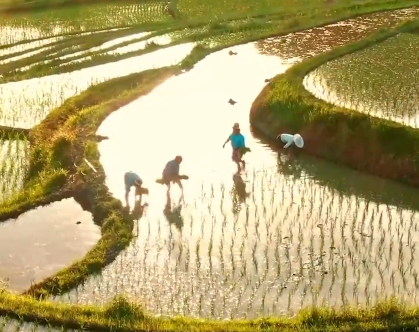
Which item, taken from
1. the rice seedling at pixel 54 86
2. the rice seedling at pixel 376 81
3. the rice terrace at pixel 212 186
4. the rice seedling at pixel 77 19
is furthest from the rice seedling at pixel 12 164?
the rice seedling at pixel 77 19

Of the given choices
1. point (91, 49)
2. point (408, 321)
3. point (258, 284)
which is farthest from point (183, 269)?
point (91, 49)

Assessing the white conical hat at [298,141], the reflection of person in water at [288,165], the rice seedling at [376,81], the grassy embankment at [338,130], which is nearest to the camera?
the grassy embankment at [338,130]

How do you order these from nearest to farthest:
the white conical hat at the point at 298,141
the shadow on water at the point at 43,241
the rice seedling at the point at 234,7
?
the shadow on water at the point at 43,241 → the white conical hat at the point at 298,141 → the rice seedling at the point at 234,7

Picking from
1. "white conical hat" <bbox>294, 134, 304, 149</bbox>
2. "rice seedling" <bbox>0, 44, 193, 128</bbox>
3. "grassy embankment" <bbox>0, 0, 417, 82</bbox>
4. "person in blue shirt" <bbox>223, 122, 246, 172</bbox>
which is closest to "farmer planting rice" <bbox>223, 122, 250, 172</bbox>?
"person in blue shirt" <bbox>223, 122, 246, 172</bbox>

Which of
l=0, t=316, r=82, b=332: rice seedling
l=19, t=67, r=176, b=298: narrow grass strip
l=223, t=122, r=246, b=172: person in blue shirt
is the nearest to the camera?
l=0, t=316, r=82, b=332: rice seedling

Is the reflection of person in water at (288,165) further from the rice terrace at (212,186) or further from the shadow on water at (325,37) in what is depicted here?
the shadow on water at (325,37)

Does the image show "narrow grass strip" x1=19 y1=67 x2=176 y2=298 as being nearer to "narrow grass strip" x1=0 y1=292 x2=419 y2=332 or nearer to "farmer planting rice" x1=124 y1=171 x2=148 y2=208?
"farmer planting rice" x1=124 y1=171 x2=148 y2=208

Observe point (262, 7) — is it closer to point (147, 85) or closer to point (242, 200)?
point (147, 85)
